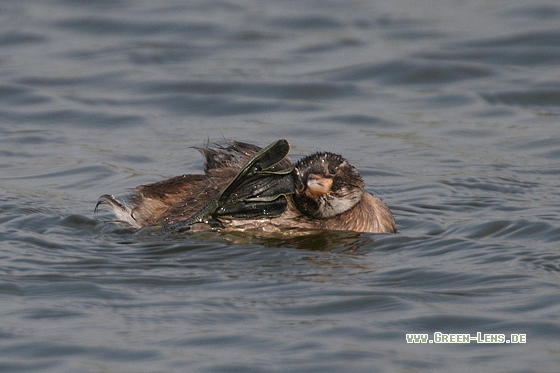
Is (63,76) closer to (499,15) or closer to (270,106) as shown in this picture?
(270,106)

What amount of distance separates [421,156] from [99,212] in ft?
10.7

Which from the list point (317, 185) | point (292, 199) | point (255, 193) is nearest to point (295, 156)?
point (292, 199)

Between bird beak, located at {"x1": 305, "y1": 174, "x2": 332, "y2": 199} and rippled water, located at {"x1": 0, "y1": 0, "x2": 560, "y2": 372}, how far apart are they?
1.10 feet

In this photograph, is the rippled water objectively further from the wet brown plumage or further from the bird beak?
the bird beak

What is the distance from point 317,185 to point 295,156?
2730mm

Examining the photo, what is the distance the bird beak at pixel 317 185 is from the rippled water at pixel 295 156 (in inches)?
13.2

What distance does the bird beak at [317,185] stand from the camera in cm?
706

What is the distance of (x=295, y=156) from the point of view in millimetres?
9789

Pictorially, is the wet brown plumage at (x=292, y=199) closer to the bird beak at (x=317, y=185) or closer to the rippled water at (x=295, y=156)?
the bird beak at (x=317, y=185)

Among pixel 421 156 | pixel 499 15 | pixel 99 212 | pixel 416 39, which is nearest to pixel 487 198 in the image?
pixel 421 156

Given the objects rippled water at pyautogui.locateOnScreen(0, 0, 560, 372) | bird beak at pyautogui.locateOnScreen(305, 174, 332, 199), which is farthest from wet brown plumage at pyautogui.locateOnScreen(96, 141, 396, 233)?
rippled water at pyautogui.locateOnScreen(0, 0, 560, 372)

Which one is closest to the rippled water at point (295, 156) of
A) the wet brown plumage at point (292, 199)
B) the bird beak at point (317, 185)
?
the wet brown plumage at point (292, 199)

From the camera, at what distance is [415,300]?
19.4 ft

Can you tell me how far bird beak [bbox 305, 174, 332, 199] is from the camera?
706cm
